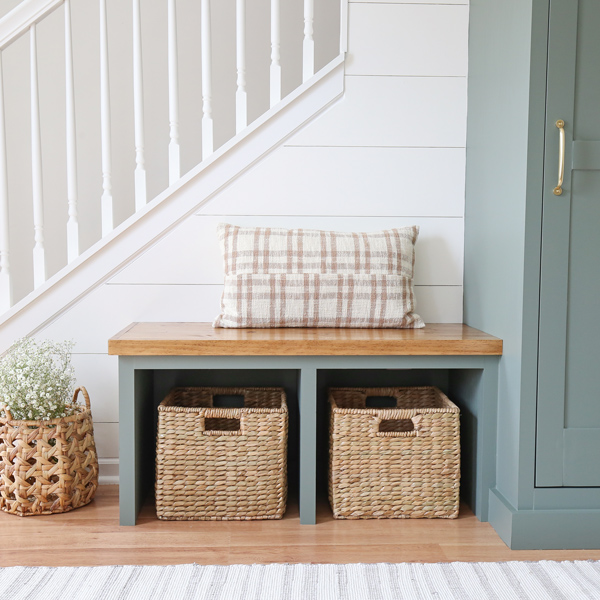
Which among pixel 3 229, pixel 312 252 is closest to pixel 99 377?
pixel 3 229

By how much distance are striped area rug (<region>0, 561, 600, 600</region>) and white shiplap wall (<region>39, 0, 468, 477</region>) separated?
2.46 feet

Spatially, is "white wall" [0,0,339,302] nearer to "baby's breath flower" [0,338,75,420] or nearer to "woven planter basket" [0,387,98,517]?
"baby's breath flower" [0,338,75,420]

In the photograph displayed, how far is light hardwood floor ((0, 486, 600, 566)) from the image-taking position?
1.57 m

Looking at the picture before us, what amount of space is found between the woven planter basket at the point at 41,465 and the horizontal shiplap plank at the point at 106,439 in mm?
255

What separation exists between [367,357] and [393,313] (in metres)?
0.24

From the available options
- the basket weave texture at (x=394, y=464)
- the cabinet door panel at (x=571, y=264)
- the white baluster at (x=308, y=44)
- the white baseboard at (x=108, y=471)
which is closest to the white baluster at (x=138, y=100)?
the white baluster at (x=308, y=44)

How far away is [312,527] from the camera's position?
69.6 inches

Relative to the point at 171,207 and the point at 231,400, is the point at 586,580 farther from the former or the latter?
the point at 171,207

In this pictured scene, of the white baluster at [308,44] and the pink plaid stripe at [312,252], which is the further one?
the white baluster at [308,44]

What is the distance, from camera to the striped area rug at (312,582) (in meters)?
1.38

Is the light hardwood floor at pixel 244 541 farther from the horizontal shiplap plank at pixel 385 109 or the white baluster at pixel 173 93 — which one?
the horizontal shiplap plank at pixel 385 109

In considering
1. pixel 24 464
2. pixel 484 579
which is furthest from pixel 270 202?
pixel 484 579

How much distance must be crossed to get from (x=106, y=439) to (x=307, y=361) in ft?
2.72

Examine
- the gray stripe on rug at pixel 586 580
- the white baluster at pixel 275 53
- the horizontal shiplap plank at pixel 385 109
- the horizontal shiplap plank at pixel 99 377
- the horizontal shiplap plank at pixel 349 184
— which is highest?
the white baluster at pixel 275 53
